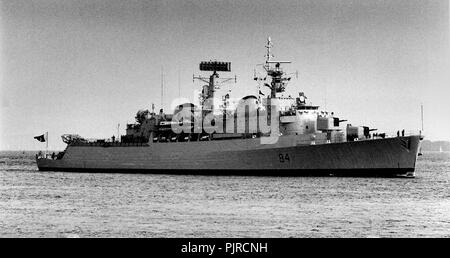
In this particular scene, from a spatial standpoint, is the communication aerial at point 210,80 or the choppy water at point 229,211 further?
the communication aerial at point 210,80

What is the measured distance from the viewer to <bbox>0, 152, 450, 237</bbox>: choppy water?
20.0 meters

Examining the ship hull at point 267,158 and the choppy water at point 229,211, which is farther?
the ship hull at point 267,158

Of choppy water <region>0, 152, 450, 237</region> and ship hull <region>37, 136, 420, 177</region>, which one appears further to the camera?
ship hull <region>37, 136, 420, 177</region>

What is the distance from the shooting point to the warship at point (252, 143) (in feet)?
143

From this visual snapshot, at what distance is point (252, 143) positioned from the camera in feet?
160

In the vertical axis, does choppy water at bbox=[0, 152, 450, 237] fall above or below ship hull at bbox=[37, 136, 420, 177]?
below

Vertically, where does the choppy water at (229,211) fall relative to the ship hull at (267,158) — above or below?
below

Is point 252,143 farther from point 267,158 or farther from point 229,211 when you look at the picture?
point 229,211

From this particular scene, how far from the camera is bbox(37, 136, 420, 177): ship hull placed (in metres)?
43.1

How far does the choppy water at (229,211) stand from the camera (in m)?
20.0

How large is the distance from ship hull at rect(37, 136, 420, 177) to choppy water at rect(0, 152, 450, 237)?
4.03m

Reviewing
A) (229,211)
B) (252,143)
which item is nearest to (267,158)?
(252,143)

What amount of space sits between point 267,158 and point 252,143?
180 centimetres

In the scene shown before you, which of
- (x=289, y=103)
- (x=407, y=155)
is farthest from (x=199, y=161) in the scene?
(x=407, y=155)
